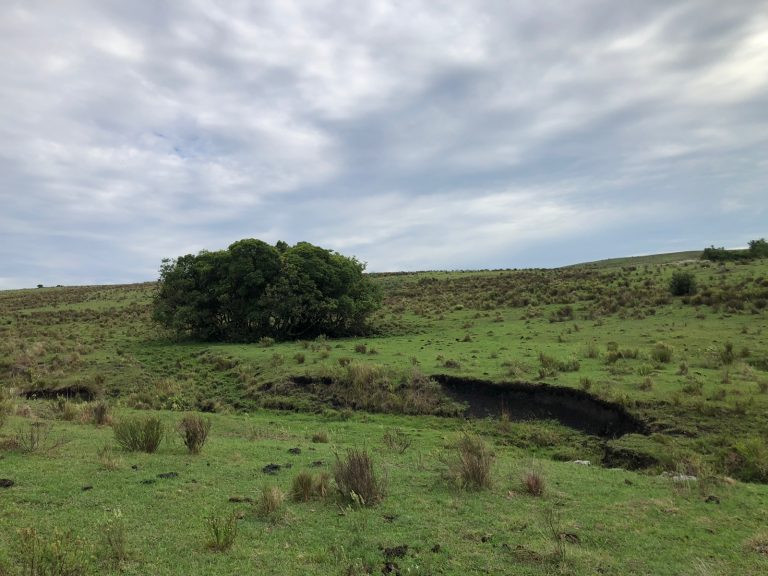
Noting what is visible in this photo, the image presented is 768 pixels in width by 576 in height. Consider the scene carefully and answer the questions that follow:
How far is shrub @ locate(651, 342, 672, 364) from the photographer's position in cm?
2275

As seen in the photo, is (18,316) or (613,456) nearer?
(613,456)

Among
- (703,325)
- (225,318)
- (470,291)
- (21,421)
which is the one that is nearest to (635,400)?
(703,325)

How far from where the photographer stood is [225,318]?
41469 mm

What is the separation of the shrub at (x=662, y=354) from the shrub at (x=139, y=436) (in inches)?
773

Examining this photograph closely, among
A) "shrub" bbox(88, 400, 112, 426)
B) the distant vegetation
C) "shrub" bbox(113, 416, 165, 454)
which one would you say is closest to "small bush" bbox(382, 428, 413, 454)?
"shrub" bbox(113, 416, 165, 454)

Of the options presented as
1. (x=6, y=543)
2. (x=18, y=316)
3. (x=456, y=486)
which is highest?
(x=18, y=316)

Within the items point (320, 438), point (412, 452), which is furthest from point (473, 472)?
point (320, 438)

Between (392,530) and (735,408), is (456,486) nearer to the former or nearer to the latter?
(392,530)

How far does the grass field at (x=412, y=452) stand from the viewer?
748cm

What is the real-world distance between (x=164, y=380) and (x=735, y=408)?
78.0ft

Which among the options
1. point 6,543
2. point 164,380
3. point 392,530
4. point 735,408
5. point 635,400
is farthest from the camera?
point 164,380

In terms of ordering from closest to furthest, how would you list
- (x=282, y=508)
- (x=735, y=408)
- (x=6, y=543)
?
(x=6, y=543) < (x=282, y=508) < (x=735, y=408)

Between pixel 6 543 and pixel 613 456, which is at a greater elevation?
pixel 6 543

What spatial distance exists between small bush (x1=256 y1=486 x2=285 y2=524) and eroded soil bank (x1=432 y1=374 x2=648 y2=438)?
39.3 feet
